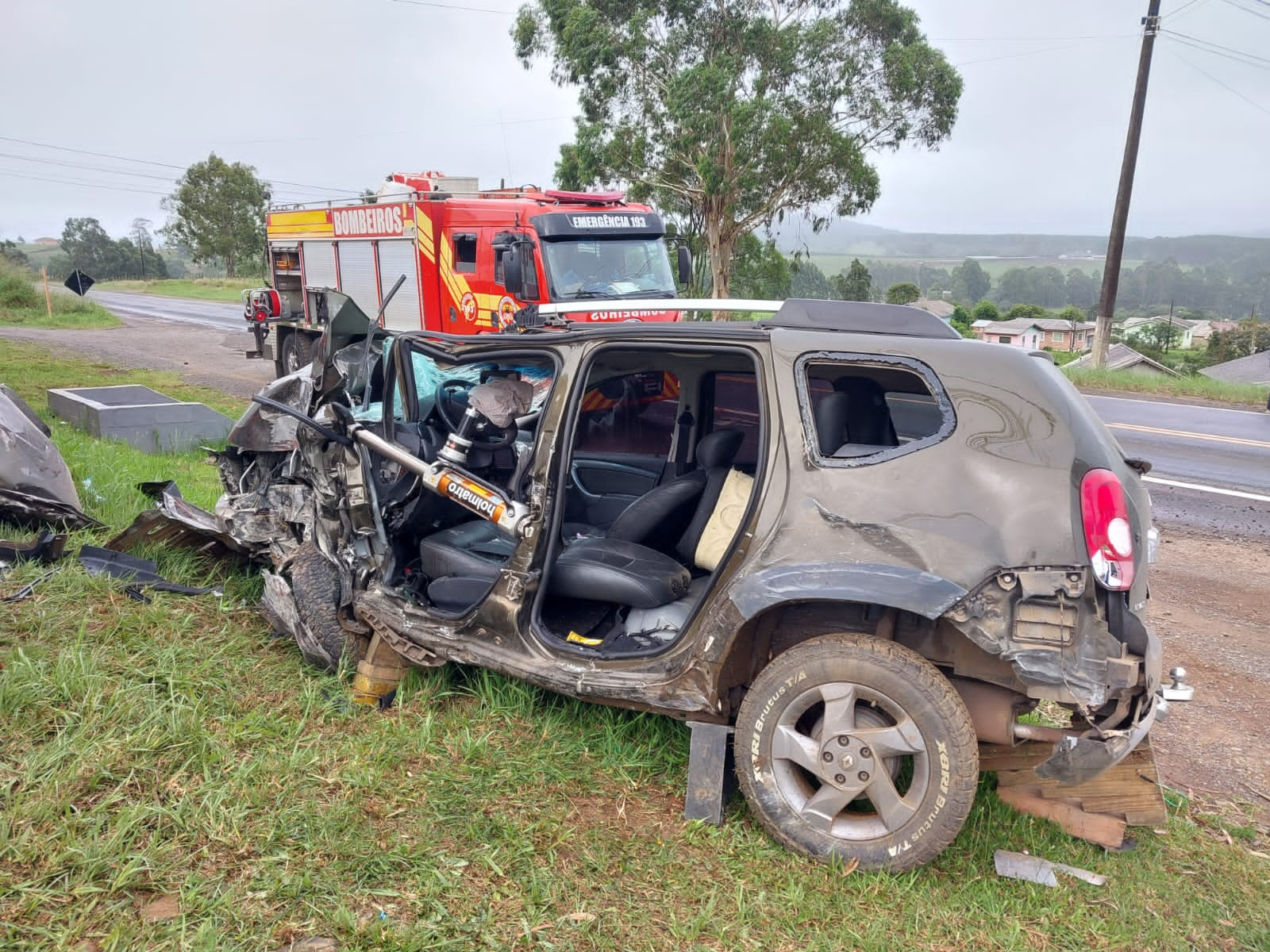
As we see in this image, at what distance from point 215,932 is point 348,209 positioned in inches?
503

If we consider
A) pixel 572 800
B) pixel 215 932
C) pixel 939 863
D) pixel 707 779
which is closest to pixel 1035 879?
pixel 939 863

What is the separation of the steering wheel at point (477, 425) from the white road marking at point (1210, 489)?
6.76m

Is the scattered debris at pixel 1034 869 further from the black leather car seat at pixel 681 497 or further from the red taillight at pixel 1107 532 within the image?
the black leather car seat at pixel 681 497

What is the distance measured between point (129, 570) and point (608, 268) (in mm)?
6868

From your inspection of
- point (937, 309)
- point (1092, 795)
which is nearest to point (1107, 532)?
point (1092, 795)

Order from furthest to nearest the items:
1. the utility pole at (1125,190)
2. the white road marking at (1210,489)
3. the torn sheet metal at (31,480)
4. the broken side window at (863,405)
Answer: the utility pole at (1125,190)
the white road marking at (1210,489)
the torn sheet metal at (31,480)
the broken side window at (863,405)

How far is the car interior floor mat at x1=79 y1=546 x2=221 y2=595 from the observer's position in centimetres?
453

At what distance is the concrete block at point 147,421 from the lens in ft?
28.3

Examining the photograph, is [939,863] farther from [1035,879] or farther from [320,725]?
[320,725]

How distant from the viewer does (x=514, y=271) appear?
9945 mm

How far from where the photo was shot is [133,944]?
237 cm

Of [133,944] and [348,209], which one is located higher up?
[348,209]

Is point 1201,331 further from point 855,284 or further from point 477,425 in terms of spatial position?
point 477,425

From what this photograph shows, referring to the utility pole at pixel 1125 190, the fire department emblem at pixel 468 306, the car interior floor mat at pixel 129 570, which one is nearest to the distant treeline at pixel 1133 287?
the utility pole at pixel 1125 190
